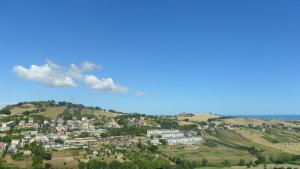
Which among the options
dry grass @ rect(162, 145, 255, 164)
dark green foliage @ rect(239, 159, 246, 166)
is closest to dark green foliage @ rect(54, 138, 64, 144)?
dry grass @ rect(162, 145, 255, 164)

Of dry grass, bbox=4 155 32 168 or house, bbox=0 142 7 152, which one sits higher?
house, bbox=0 142 7 152

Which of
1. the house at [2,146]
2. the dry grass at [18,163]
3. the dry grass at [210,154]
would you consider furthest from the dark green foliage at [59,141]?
the dry grass at [210,154]

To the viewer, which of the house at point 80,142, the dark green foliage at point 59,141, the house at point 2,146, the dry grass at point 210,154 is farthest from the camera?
the dark green foliage at point 59,141

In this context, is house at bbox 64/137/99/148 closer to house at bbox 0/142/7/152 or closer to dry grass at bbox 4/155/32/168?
house at bbox 0/142/7/152

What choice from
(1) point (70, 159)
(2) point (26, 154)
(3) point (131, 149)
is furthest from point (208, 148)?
(2) point (26, 154)

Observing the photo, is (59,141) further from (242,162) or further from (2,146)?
(242,162)

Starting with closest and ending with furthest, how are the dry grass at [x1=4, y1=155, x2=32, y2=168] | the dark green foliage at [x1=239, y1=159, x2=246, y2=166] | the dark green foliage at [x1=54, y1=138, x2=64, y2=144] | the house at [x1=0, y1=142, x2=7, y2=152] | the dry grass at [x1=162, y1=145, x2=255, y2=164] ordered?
the dry grass at [x1=4, y1=155, x2=32, y2=168]
the dark green foliage at [x1=239, y1=159, x2=246, y2=166]
the house at [x1=0, y1=142, x2=7, y2=152]
the dry grass at [x1=162, y1=145, x2=255, y2=164]
the dark green foliage at [x1=54, y1=138, x2=64, y2=144]

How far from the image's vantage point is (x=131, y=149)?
178m

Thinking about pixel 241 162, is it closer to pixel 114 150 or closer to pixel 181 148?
pixel 181 148

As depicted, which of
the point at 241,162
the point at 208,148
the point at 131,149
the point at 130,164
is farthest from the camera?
the point at 208,148

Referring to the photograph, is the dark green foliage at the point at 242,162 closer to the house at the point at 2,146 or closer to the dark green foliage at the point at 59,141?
the dark green foliage at the point at 59,141

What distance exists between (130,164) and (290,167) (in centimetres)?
6144

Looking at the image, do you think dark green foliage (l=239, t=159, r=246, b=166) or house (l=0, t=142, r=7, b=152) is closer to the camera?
dark green foliage (l=239, t=159, r=246, b=166)

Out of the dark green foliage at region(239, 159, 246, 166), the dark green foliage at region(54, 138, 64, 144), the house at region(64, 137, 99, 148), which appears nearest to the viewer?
the dark green foliage at region(239, 159, 246, 166)
